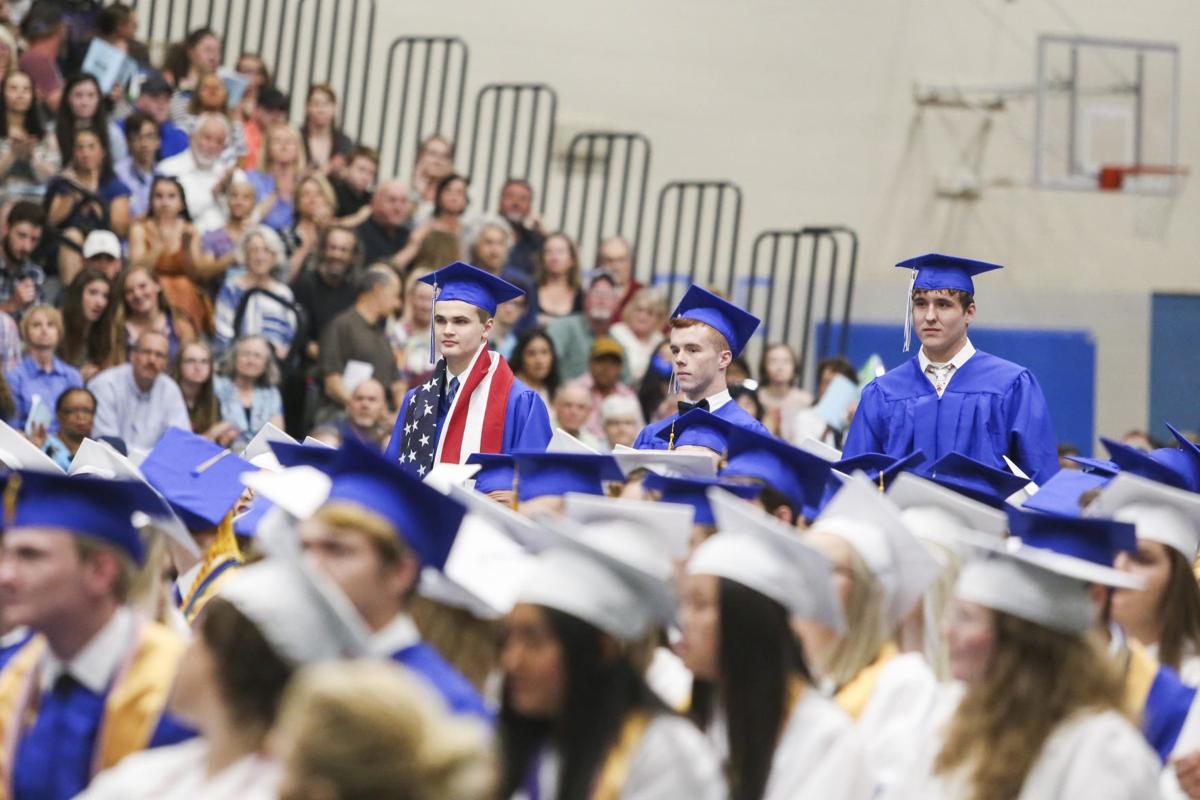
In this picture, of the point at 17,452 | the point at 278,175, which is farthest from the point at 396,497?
the point at 278,175

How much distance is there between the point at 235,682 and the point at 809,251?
13.7m

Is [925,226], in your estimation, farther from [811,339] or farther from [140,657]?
[140,657]

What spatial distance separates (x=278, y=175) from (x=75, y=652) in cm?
806

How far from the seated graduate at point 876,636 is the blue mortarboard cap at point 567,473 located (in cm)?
130

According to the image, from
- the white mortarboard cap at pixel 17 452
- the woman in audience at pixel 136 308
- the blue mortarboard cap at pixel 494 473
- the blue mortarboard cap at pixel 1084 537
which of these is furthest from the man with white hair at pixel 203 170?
the blue mortarboard cap at pixel 1084 537

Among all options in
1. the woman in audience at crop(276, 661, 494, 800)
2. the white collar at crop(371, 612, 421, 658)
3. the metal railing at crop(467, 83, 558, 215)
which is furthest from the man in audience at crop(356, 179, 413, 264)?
the woman in audience at crop(276, 661, 494, 800)

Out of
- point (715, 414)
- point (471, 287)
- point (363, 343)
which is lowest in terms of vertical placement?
point (715, 414)

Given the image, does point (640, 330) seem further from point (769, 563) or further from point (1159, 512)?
point (769, 563)

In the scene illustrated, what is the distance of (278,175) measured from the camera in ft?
36.9

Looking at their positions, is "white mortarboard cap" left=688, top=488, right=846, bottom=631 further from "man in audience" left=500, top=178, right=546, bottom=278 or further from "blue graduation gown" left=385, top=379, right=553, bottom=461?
"man in audience" left=500, top=178, right=546, bottom=278

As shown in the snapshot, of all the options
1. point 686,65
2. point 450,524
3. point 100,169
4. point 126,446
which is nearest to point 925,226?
point 686,65

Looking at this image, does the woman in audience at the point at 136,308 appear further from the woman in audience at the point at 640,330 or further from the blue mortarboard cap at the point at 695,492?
the blue mortarboard cap at the point at 695,492

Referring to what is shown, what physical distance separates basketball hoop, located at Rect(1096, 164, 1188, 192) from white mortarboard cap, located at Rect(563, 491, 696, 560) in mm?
12781

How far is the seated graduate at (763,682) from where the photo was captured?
321 centimetres
